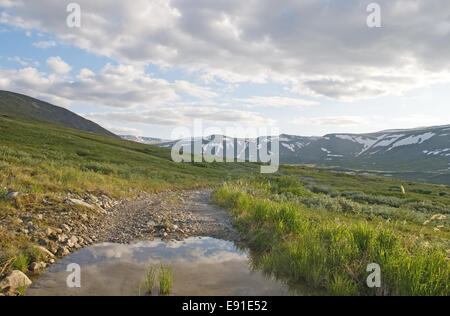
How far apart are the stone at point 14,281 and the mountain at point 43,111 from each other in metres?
157

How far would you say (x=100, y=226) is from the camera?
974 centimetres

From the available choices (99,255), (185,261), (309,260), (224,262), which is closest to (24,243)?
(99,255)

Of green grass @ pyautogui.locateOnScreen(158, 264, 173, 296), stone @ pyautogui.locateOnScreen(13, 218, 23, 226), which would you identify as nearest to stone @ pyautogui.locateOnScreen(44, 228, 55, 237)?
stone @ pyautogui.locateOnScreen(13, 218, 23, 226)

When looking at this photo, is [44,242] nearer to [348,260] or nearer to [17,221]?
[17,221]

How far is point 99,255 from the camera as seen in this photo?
A: 23.2ft

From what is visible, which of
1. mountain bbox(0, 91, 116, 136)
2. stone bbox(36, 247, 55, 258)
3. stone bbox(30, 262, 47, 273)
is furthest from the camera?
mountain bbox(0, 91, 116, 136)

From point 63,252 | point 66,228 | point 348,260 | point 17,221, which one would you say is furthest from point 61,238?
point 348,260

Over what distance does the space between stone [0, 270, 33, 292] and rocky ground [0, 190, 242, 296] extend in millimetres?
16

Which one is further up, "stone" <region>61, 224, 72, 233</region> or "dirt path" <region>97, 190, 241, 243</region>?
"stone" <region>61, 224, 72, 233</region>

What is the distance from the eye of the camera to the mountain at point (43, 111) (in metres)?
144

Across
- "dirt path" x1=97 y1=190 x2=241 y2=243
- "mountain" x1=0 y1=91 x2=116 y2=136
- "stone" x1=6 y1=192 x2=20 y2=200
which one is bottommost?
"dirt path" x1=97 y1=190 x2=241 y2=243

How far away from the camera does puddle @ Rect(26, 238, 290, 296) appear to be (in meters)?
5.30

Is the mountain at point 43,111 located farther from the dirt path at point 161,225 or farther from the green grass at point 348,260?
the green grass at point 348,260

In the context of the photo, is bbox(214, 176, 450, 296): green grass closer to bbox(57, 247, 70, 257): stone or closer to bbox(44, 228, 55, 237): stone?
bbox(57, 247, 70, 257): stone
